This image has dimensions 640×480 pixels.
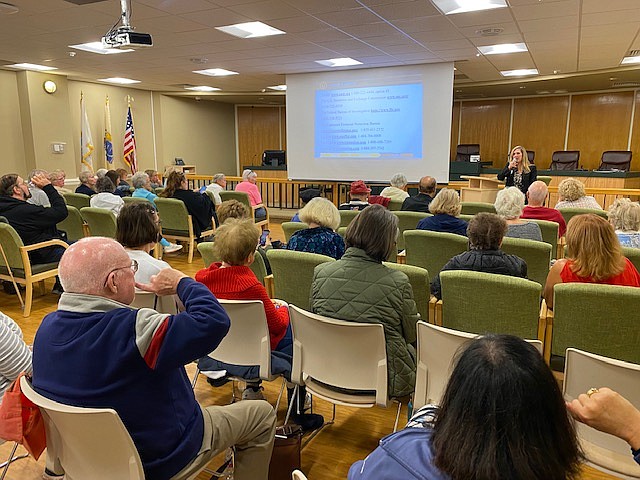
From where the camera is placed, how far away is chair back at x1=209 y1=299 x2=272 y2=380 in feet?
7.50

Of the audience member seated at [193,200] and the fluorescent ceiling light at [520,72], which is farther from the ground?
the fluorescent ceiling light at [520,72]

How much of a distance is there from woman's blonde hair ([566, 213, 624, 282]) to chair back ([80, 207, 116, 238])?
4.51m

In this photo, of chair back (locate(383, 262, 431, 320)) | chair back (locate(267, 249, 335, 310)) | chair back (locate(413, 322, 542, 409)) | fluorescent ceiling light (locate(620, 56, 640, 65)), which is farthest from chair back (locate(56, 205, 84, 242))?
fluorescent ceiling light (locate(620, 56, 640, 65))

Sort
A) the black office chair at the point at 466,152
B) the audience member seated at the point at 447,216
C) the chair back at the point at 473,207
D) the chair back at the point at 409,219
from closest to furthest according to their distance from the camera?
the audience member seated at the point at 447,216
the chair back at the point at 409,219
the chair back at the point at 473,207
the black office chair at the point at 466,152

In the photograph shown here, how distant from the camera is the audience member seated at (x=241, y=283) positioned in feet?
7.89

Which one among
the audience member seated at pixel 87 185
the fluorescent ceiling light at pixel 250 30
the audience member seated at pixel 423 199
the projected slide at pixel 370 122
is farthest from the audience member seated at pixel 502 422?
the projected slide at pixel 370 122

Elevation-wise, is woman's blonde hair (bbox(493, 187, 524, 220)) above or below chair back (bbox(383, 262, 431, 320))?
above

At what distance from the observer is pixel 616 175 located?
9.79 m

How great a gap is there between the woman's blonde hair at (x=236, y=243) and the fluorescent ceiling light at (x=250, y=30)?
4.27 metres

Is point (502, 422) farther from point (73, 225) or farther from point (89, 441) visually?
point (73, 225)

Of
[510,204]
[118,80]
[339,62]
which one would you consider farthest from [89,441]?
[118,80]

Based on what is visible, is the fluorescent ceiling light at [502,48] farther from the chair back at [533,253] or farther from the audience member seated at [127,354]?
the audience member seated at [127,354]

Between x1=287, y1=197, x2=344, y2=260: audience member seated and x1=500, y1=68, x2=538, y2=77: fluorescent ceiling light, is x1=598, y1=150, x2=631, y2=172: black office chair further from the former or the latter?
x1=287, y1=197, x2=344, y2=260: audience member seated

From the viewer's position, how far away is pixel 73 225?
A: 230 inches
